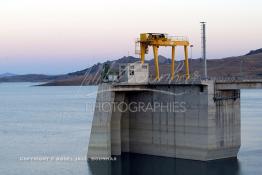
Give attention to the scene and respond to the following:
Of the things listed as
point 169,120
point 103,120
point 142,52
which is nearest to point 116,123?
point 103,120

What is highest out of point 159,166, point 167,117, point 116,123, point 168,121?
point 167,117

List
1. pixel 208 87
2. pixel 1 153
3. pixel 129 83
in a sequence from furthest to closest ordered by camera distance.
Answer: pixel 1 153
pixel 129 83
pixel 208 87

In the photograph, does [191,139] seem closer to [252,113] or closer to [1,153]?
[1,153]

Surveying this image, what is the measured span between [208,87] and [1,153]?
66.8 feet

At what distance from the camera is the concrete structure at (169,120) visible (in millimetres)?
49000

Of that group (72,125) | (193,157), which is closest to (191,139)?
(193,157)

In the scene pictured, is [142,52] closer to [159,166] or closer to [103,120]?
[103,120]

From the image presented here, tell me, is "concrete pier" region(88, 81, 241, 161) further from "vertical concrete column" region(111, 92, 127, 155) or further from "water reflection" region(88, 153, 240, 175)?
"water reflection" region(88, 153, 240, 175)

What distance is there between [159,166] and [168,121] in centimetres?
349

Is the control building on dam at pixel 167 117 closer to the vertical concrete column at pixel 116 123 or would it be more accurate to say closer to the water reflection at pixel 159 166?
the vertical concrete column at pixel 116 123

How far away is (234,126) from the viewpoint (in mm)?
50406

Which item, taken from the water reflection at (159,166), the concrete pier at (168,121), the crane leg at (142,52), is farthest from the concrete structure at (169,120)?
the crane leg at (142,52)

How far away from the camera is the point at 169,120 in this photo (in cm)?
5150

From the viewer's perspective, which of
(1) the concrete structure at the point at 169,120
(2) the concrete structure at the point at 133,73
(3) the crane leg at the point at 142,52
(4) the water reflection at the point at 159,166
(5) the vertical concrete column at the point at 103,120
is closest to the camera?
(4) the water reflection at the point at 159,166
